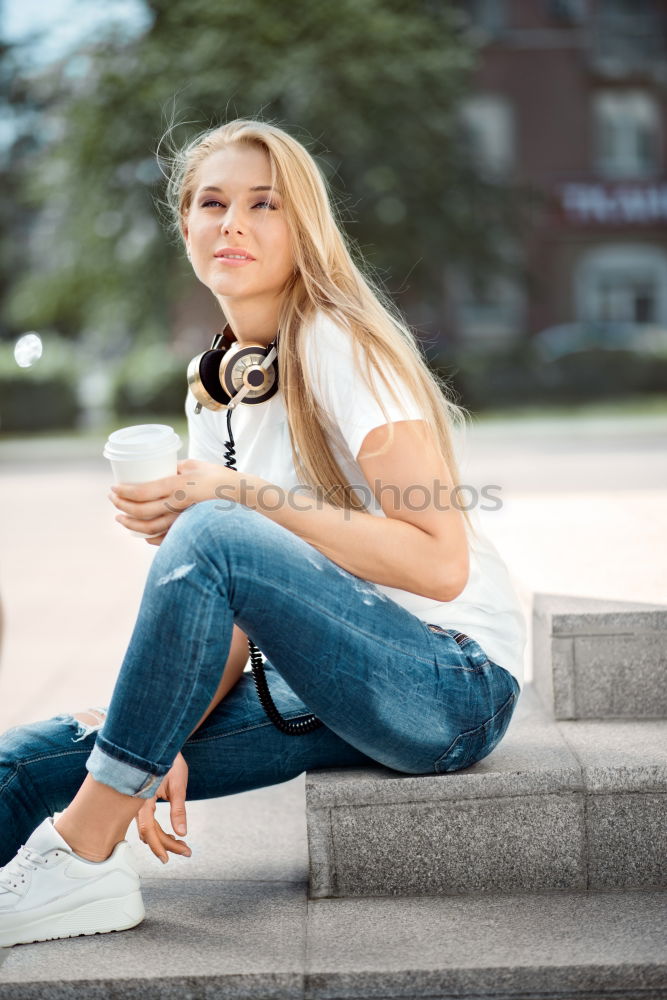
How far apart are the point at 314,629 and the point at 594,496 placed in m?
3.48

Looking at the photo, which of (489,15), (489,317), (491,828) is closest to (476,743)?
(491,828)

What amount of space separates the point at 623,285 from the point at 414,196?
27.5 feet

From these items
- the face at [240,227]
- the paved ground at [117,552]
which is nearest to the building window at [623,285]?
the paved ground at [117,552]

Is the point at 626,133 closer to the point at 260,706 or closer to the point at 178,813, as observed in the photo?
the point at 260,706

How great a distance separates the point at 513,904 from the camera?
211 centimetres

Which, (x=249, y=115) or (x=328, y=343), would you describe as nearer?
(x=328, y=343)

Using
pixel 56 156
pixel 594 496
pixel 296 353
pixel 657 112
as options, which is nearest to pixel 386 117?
pixel 56 156

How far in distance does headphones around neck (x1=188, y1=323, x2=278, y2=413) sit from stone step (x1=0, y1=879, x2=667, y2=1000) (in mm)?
1005

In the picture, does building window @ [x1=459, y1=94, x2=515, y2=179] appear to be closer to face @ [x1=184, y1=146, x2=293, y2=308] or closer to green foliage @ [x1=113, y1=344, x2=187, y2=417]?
green foliage @ [x1=113, y1=344, x2=187, y2=417]

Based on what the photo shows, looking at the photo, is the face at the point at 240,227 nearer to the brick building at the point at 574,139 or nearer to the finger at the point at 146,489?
the finger at the point at 146,489

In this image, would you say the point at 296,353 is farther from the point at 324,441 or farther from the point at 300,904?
the point at 300,904

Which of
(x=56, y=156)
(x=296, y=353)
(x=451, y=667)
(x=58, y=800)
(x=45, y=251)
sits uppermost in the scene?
(x=56, y=156)

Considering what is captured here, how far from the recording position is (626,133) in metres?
27.2

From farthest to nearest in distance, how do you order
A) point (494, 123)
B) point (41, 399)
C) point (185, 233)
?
1. point (494, 123)
2. point (41, 399)
3. point (185, 233)
